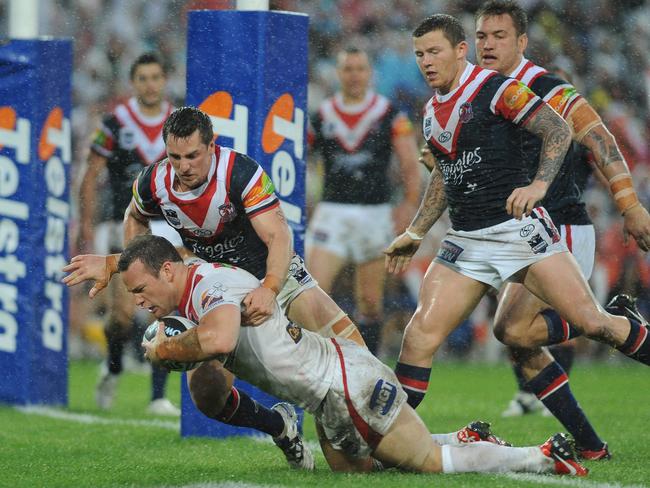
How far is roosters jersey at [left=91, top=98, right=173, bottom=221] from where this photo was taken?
28.7 feet

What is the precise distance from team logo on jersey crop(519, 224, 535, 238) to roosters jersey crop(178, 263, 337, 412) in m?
1.12

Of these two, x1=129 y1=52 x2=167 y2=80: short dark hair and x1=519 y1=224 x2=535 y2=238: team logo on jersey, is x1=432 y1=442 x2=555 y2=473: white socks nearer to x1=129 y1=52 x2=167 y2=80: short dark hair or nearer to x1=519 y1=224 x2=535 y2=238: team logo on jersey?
x1=519 y1=224 x2=535 y2=238: team logo on jersey

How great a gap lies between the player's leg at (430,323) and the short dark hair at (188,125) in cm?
124

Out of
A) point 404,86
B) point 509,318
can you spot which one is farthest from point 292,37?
point 404,86

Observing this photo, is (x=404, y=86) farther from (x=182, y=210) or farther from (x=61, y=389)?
(x=182, y=210)

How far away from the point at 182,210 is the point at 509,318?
5.49 feet

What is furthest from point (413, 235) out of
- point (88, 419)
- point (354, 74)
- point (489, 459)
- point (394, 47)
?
point (394, 47)

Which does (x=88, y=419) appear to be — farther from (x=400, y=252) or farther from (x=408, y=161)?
(x=408, y=161)

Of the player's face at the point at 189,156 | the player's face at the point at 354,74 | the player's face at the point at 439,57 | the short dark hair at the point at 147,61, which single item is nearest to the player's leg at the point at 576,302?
the player's face at the point at 439,57

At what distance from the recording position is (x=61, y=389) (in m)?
8.62

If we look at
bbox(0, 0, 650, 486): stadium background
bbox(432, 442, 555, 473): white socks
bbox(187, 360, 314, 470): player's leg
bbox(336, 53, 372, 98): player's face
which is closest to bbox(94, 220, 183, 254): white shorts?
bbox(0, 0, 650, 486): stadium background

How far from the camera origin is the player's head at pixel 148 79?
8.70m

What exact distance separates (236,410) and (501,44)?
2.23m

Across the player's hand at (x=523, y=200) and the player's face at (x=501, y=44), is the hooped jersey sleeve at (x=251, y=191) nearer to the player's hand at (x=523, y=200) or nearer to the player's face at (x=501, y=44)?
the player's hand at (x=523, y=200)
